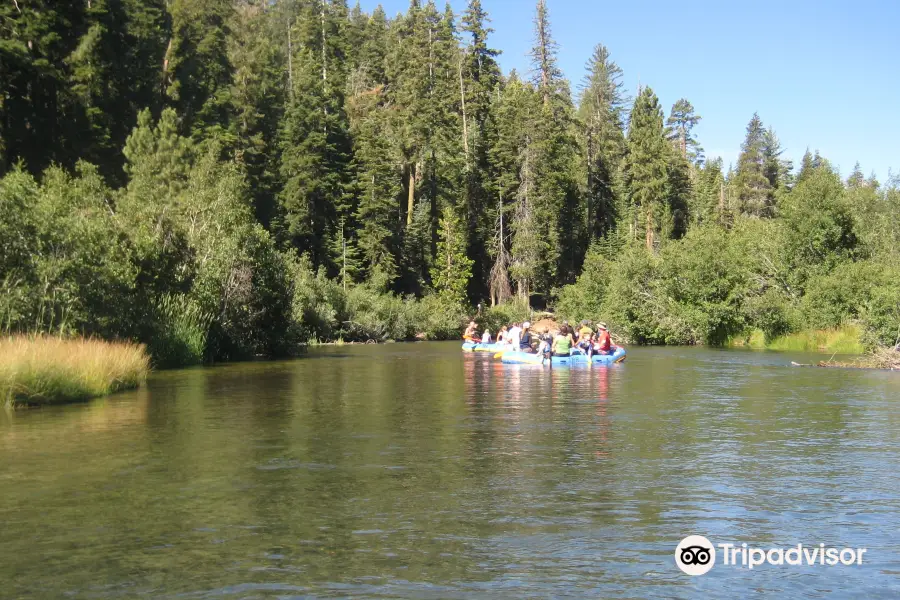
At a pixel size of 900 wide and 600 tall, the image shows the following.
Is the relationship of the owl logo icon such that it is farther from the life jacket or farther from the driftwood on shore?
the life jacket

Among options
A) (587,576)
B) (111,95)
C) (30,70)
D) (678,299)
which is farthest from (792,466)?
(111,95)

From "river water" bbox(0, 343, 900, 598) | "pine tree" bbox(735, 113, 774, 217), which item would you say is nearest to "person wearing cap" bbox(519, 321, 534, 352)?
"river water" bbox(0, 343, 900, 598)

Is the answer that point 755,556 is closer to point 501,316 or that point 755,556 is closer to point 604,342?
point 604,342

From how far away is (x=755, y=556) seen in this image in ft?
28.8

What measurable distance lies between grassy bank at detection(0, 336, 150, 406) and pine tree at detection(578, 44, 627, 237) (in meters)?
61.9

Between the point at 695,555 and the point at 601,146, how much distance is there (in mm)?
78450

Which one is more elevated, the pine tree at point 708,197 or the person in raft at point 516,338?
the pine tree at point 708,197

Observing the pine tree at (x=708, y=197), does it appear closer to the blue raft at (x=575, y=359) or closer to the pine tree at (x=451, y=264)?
the pine tree at (x=451, y=264)

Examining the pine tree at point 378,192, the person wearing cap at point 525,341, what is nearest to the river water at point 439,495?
the person wearing cap at point 525,341

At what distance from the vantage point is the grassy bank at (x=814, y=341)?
128 ft

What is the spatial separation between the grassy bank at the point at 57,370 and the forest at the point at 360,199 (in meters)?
A: 1.97

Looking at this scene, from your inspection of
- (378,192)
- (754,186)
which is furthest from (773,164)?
(378,192)

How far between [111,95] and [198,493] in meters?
48.5

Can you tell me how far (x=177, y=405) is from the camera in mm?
20266
